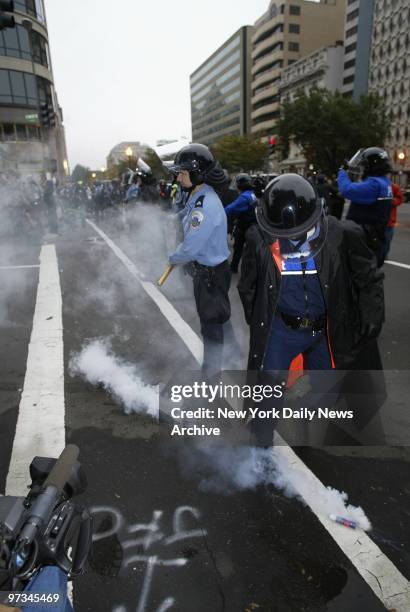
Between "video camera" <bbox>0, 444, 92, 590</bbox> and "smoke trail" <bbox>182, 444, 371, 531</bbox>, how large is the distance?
4.88 ft

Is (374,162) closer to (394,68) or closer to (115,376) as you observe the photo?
(115,376)

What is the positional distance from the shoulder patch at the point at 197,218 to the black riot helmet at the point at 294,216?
2.80 feet

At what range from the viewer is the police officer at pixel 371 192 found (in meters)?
5.45

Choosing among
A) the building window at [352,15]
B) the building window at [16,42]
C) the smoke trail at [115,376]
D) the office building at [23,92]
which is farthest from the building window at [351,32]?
the smoke trail at [115,376]

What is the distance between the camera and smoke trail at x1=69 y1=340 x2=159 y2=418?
3.75 meters

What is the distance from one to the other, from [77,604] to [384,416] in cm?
254

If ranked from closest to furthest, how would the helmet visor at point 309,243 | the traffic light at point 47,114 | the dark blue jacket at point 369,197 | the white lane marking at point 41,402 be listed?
the helmet visor at point 309,243 → the white lane marking at point 41,402 → the dark blue jacket at point 369,197 → the traffic light at point 47,114

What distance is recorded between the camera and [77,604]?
79.2 inches

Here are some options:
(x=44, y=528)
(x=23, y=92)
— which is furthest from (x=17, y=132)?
(x=44, y=528)

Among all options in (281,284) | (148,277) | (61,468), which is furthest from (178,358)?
(148,277)

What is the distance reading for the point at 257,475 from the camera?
2.81 m

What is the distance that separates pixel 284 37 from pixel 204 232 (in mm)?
103183

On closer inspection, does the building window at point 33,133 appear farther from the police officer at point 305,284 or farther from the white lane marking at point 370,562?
the white lane marking at point 370,562

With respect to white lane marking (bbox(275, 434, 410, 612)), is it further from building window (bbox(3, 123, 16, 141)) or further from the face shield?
building window (bbox(3, 123, 16, 141))
